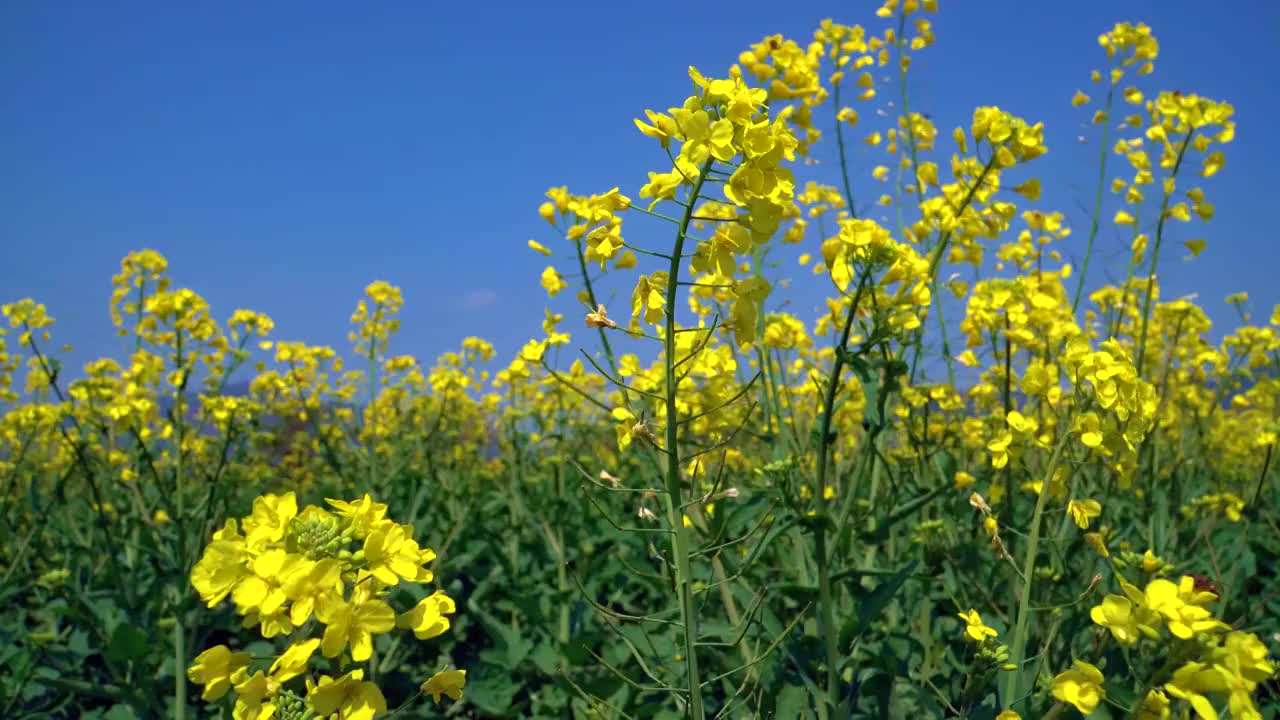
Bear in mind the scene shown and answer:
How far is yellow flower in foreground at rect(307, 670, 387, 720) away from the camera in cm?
133

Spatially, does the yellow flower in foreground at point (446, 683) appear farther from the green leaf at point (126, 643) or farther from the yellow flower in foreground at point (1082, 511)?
the green leaf at point (126, 643)

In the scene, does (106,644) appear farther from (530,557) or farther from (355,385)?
(355,385)

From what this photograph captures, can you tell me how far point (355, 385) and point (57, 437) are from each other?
287cm

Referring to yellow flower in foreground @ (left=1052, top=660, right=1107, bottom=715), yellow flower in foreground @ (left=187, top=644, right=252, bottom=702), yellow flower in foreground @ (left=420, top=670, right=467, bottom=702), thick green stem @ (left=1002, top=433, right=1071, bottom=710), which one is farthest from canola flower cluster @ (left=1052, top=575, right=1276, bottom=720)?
yellow flower in foreground @ (left=187, top=644, right=252, bottom=702)

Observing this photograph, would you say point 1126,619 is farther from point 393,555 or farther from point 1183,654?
point 393,555

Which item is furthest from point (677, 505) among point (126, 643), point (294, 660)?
point (126, 643)

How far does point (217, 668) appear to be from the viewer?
1438mm

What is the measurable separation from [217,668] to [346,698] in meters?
0.27

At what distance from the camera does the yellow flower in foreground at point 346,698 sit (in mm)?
1326

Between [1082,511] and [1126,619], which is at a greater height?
[1082,511]

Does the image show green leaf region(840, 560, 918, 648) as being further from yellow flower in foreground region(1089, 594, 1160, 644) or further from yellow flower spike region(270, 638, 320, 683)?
yellow flower spike region(270, 638, 320, 683)

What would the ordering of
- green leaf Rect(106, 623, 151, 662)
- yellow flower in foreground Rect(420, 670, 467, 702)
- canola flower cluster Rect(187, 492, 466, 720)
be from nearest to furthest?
canola flower cluster Rect(187, 492, 466, 720) < yellow flower in foreground Rect(420, 670, 467, 702) < green leaf Rect(106, 623, 151, 662)

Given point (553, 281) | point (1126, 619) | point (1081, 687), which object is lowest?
point (1081, 687)

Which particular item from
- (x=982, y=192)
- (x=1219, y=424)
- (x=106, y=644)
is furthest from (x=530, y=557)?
(x=1219, y=424)
